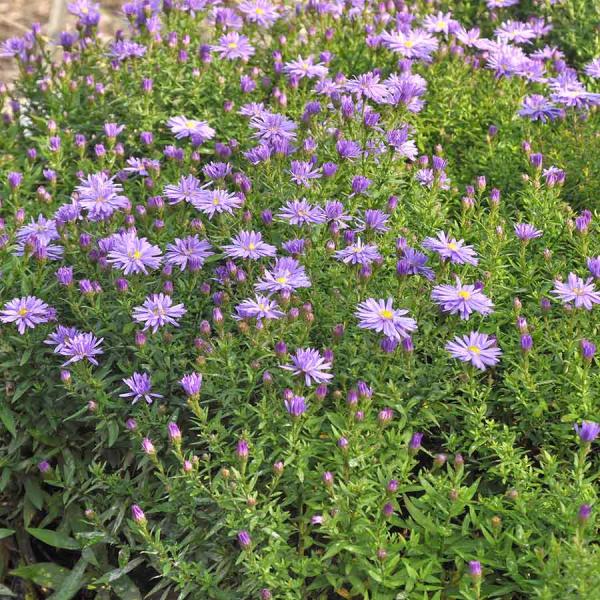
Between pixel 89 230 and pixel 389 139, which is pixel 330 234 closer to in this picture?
pixel 389 139

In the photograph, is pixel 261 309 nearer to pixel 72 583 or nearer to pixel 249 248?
pixel 249 248

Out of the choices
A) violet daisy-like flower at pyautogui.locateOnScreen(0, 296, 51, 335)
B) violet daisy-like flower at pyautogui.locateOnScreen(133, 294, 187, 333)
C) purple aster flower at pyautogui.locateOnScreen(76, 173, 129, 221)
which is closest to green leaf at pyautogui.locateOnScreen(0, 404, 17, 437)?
violet daisy-like flower at pyautogui.locateOnScreen(0, 296, 51, 335)

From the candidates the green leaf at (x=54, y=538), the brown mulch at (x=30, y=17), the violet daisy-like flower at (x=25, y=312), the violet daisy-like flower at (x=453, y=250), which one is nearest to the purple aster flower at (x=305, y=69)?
the violet daisy-like flower at (x=453, y=250)

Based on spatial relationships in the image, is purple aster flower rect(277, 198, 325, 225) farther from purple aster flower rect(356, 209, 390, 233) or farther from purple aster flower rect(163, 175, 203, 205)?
purple aster flower rect(163, 175, 203, 205)

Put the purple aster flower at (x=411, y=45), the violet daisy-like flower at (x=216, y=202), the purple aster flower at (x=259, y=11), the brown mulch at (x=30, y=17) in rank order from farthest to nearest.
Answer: the brown mulch at (x=30, y=17) < the purple aster flower at (x=259, y=11) < the purple aster flower at (x=411, y=45) < the violet daisy-like flower at (x=216, y=202)

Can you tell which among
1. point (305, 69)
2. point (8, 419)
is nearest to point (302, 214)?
point (305, 69)

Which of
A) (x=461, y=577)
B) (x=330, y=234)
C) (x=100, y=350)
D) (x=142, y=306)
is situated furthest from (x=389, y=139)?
(x=461, y=577)

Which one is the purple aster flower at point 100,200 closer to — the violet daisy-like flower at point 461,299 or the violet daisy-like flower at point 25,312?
the violet daisy-like flower at point 25,312

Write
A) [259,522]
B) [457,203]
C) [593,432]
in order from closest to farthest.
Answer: [593,432], [259,522], [457,203]
